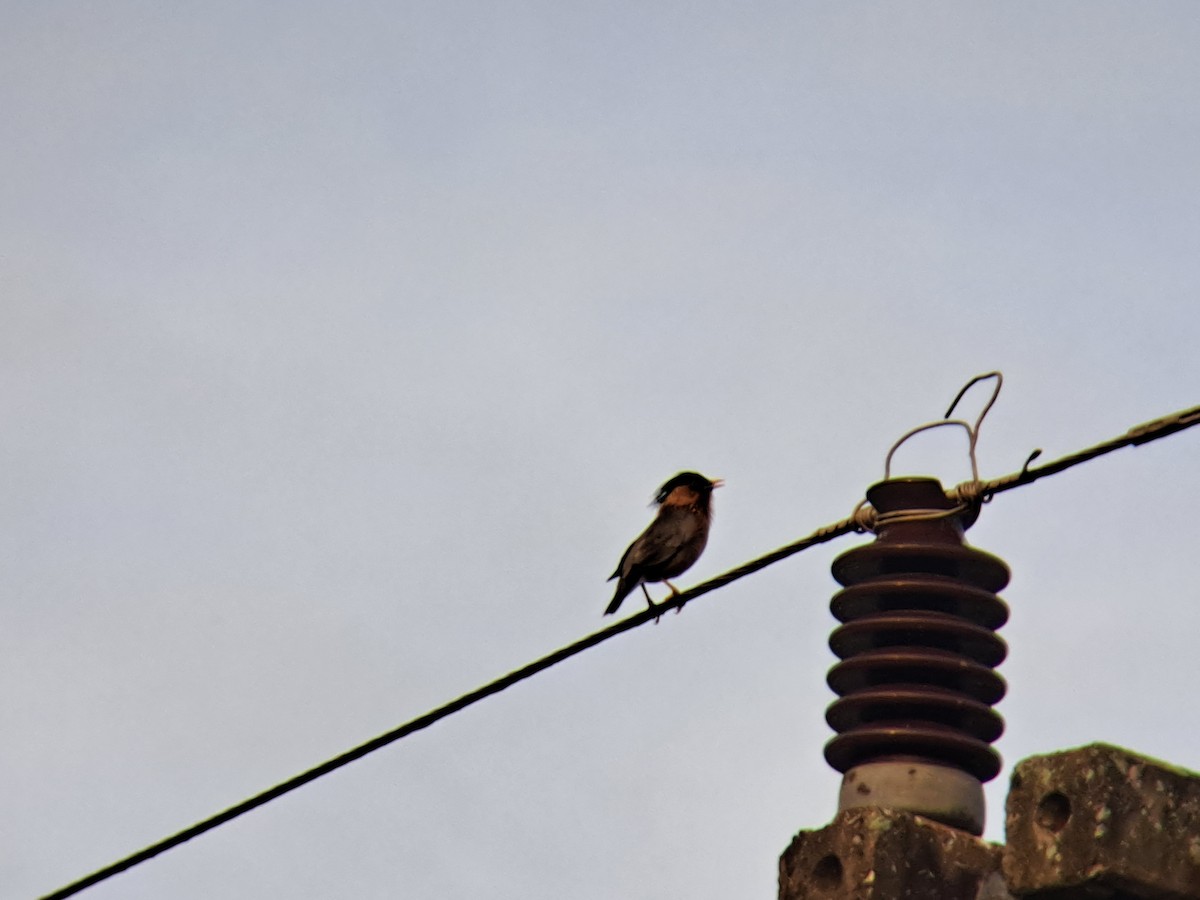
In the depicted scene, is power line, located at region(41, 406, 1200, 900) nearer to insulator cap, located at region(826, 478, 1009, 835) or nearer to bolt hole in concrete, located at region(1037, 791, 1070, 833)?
bolt hole in concrete, located at region(1037, 791, 1070, 833)

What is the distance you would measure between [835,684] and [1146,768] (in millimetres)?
5086

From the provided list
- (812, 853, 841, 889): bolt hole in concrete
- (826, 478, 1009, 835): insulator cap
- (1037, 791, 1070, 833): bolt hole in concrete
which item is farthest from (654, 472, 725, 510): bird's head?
(1037, 791, 1070, 833): bolt hole in concrete

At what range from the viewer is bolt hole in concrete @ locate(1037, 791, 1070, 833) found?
11.7 meters

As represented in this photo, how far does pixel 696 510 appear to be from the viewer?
16391 mm

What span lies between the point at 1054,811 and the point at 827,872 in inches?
79.7

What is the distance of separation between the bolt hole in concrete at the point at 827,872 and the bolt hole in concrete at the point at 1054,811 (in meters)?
1.84

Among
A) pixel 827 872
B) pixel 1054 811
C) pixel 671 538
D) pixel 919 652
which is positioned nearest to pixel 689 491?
pixel 671 538

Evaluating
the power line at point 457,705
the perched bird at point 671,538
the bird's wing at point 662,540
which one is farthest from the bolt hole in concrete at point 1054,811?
the bird's wing at point 662,540

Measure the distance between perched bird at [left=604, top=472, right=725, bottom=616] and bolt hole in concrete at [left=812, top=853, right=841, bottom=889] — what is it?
7.35 ft

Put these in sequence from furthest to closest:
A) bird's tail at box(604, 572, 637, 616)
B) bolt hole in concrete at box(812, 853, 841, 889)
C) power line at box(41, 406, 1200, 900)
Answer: bird's tail at box(604, 572, 637, 616) → bolt hole in concrete at box(812, 853, 841, 889) → power line at box(41, 406, 1200, 900)

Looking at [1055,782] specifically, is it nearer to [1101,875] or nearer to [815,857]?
[1101,875]

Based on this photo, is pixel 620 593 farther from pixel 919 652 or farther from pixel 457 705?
pixel 457 705

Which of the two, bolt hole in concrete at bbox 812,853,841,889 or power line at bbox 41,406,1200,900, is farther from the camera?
bolt hole in concrete at bbox 812,853,841,889

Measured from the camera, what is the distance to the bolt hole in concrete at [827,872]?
13.4 metres
